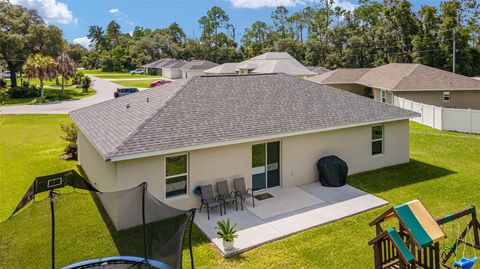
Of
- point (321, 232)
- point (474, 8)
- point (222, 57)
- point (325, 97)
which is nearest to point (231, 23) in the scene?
point (222, 57)

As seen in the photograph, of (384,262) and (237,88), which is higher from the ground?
(237,88)

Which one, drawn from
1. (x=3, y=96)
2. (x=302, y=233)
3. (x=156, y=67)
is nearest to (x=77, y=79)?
(x=3, y=96)

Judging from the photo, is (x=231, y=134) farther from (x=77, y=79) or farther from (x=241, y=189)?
(x=77, y=79)

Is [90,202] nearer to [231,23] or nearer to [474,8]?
[474,8]

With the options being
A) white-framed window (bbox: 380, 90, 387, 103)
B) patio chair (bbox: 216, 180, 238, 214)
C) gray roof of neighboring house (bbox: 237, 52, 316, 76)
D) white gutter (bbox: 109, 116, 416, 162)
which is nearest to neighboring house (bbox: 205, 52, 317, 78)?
gray roof of neighboring house (bbox: 237, 52, 316, 76)

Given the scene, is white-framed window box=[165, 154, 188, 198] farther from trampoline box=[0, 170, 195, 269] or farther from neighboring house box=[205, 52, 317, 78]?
neighboring house box=[205, 52, 317, 78]

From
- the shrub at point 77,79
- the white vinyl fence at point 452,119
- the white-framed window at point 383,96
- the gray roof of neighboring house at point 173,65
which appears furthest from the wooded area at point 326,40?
the white vinyl fence at point 452,119
